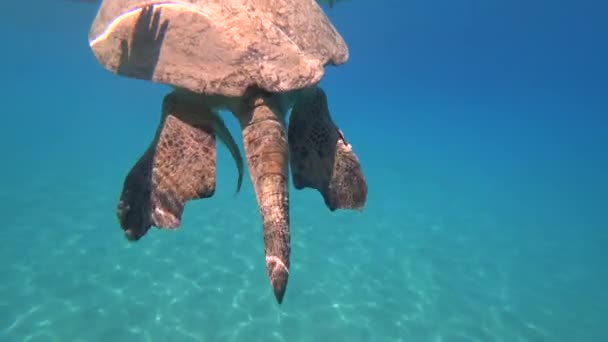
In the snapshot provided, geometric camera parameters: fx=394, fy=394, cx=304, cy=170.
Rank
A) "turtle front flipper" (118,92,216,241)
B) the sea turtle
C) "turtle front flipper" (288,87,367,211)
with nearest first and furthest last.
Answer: the sea turtle < "turtle front flipper" (118,92,216,241) < "turtle front flipper" (288,87,367,211)

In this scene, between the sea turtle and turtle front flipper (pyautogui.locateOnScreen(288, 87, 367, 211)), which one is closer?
the sea turtle

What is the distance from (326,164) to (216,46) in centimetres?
134

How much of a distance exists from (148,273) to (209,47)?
769 centimetres

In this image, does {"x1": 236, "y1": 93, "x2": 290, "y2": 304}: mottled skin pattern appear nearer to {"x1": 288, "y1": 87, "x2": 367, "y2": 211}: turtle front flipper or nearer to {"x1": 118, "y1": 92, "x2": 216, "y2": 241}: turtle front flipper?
{"x1": 118, "y1": 92, "x2": 216, "y2": 241}: turtle front flipper

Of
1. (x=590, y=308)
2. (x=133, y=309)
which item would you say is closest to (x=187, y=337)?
(x=133, y=309)

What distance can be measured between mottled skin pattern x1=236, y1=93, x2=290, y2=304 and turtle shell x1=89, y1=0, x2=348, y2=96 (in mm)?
217

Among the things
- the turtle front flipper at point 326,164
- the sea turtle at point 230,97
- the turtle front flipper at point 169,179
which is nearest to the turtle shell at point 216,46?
the sea turtle at point 230,97

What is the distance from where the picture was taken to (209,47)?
276 centimetres

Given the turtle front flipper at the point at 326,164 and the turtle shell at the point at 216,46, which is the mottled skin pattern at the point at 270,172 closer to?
the turtle shell at the point at 216,46

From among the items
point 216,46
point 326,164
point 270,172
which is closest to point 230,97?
point 216,46

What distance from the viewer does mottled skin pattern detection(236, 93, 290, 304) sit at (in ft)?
7.76

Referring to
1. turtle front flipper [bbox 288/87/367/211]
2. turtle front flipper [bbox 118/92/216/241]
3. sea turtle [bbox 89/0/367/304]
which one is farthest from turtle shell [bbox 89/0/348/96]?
turtle front flipper [bbox 288/87/367/211]

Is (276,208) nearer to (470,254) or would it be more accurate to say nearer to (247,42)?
(247,42)

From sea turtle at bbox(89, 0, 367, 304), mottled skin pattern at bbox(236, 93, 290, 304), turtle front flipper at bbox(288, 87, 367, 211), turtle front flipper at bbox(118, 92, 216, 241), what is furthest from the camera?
turtle front flipper at bbox(288, 87, 367, 211)
